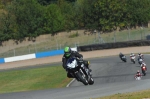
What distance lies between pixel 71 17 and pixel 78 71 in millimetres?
61296

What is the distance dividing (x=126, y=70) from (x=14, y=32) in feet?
148

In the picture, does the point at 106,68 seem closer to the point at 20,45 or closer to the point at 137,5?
the point at 20,45

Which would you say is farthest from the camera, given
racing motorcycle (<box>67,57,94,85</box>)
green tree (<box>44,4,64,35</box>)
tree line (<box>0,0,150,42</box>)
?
green tree (<box>44,4,64,35</box>)

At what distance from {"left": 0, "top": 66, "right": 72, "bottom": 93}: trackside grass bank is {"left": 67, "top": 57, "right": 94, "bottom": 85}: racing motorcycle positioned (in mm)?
8881

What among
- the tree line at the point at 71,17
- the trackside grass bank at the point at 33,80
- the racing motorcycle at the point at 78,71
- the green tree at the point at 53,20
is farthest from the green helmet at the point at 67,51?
the green tree at the point at 53,20

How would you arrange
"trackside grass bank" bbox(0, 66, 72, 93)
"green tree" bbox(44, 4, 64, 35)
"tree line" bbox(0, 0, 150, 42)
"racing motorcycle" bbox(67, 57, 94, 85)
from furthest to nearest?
"green tree" bbox(44, 4, 64, 35), "tree line" bbox(0, 0, 150, 42), "trackside grass bank" bbox(0, 66, 72, 93), "racing motorcycle" bbox(67, 57, 94, 85)

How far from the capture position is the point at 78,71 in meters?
15.4

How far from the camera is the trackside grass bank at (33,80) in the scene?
1027 inches

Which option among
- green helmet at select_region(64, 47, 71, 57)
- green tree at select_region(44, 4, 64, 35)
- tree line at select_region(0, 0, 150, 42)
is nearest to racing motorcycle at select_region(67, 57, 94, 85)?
green helmet at select_region(64, 47, 71, 57)

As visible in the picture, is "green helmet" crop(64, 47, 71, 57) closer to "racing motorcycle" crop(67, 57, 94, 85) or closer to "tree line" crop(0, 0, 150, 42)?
"racing motorcycle" crop(67, 57, 94, 85)

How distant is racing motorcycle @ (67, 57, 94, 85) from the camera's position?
15055 mm

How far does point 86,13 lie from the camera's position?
75.2 metres

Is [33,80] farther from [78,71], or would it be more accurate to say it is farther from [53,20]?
[53,20]

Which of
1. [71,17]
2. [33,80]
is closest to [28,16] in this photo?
[71,17]
